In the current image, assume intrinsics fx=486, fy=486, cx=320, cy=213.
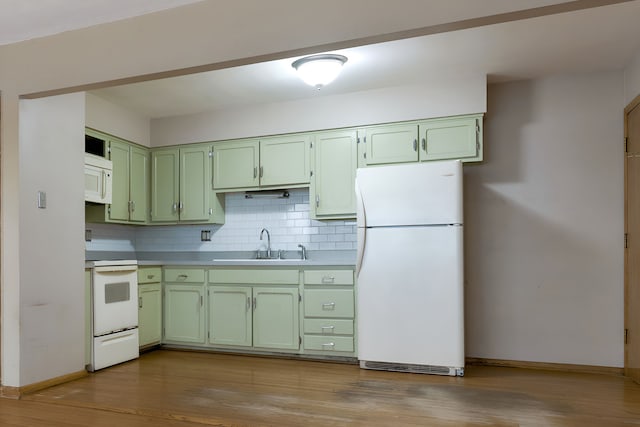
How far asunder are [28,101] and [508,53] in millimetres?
3432

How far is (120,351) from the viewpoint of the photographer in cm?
416

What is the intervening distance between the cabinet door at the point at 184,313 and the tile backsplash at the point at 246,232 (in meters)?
0.64

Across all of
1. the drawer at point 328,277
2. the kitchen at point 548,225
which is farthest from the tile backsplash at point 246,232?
the kitchen at point 548,225

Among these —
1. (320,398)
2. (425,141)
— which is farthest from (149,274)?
(425,141)

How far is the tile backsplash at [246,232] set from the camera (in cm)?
479

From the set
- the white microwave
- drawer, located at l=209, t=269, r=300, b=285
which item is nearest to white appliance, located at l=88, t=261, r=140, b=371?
the white microwave

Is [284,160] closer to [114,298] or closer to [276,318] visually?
[276,318]

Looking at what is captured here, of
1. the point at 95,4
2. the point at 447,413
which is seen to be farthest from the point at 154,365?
the point at 95,4

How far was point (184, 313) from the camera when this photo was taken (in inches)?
185

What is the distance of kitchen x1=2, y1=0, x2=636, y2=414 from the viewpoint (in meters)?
3.94

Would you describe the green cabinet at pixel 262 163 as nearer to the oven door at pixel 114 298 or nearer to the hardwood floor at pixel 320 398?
the oven door at pixel 114 298

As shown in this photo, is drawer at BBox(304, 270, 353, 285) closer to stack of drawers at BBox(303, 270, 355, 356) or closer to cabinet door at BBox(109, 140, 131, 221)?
stack of drawers at BBox(303, 270, 355, 356)

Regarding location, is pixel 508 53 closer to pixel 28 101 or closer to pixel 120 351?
pixel 28 101

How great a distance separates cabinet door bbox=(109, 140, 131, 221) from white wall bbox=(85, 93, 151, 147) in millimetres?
127
